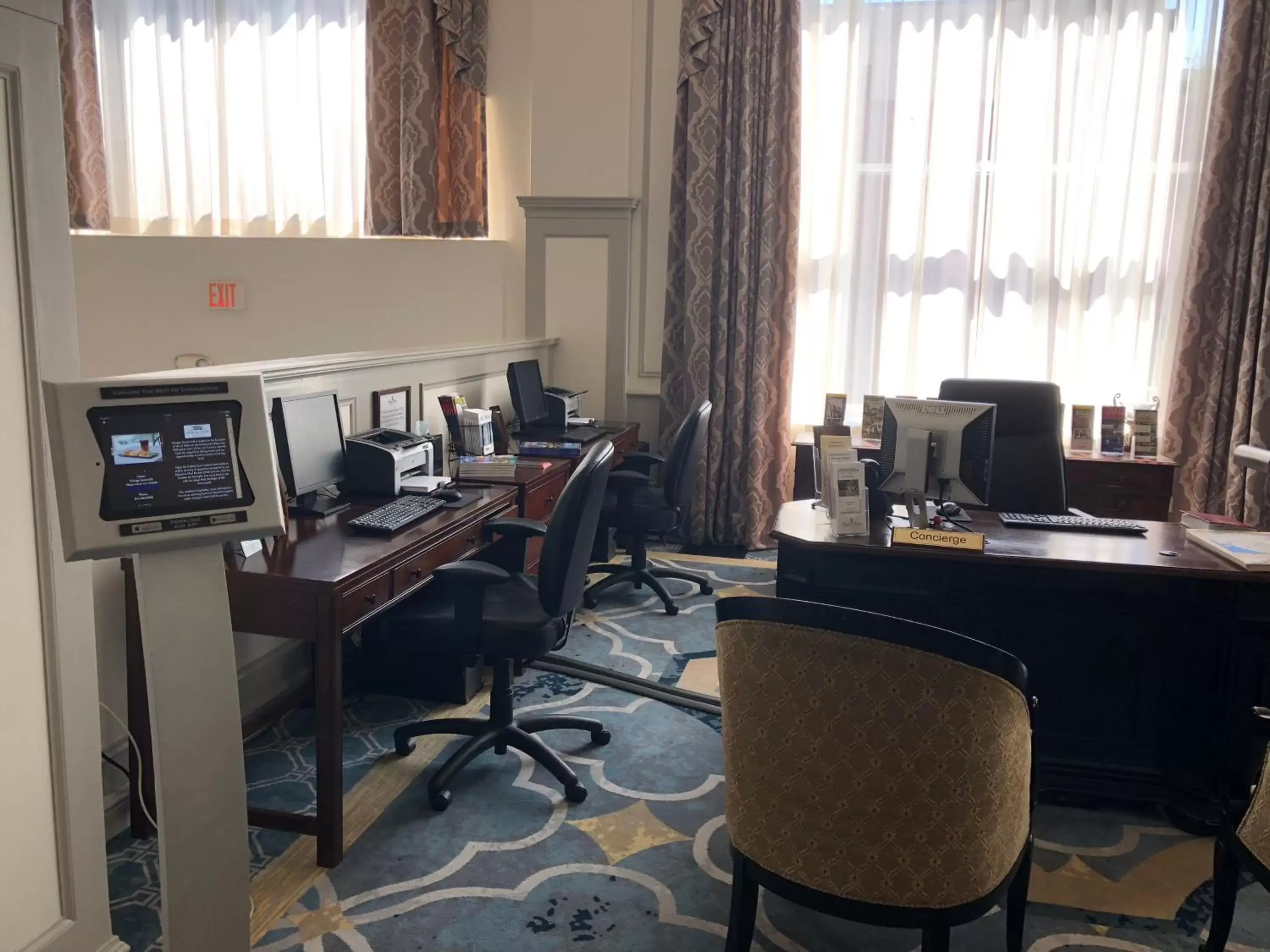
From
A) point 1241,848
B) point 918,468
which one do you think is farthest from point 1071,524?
point 1241,848

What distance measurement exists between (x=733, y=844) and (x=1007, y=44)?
4226 millimetres

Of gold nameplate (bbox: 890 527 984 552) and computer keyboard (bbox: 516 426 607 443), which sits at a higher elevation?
computer keyboard (bbox: 516 426 607 443)

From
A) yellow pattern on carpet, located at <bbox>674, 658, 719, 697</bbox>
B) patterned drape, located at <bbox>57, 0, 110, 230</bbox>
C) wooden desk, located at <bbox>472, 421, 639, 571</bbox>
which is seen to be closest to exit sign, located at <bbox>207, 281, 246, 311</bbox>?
patterned drape, located at <bbox>57, 0, 110, 230</bbox>

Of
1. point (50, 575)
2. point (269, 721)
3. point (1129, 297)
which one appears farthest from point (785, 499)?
point (50, 575)

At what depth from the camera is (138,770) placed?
2365 millimetres

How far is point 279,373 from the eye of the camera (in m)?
2.77

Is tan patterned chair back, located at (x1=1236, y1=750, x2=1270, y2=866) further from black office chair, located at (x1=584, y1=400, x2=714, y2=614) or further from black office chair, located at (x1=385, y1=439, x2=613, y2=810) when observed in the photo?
black office chair, located at (x1=584, y1=400, x2=714, y2=614)

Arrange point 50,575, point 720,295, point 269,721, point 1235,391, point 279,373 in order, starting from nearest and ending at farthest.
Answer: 1. point 50,575
2. point 279,373
3. point 269,721
4. point 1235,391
5. point 720,295

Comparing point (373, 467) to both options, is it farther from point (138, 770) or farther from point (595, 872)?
point (595, 872)

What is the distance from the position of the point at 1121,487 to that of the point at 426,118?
387 cm

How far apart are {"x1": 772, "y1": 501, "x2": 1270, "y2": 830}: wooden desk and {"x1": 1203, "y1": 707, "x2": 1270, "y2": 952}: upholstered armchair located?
59cm

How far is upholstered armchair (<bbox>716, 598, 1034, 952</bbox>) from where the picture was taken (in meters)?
1.49

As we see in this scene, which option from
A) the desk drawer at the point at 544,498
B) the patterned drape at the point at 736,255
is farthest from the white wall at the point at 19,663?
the patterned drape at the point at 736,255

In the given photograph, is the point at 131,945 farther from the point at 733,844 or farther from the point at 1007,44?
the point at 1007,44
